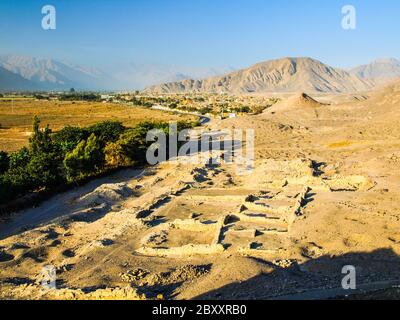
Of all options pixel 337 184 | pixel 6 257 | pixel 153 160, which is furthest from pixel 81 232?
pixel 153 160

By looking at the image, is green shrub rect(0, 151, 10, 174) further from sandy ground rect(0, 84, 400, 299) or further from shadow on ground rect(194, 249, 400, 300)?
shadow on ground rect(194, 249, 400, 300)

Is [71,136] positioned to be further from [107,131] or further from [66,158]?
[66,158]

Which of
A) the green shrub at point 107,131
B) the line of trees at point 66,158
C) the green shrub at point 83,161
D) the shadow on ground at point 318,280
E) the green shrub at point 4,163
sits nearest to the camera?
the shadow on ground at point 318,280

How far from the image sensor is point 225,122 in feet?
192

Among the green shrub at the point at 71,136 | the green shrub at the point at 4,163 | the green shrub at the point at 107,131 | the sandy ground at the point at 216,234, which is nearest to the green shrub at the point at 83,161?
the sandy ground at the point at 216,234

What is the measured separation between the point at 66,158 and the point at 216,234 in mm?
15334

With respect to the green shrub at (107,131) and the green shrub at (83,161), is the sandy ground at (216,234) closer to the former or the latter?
the green shrub at (83,161)

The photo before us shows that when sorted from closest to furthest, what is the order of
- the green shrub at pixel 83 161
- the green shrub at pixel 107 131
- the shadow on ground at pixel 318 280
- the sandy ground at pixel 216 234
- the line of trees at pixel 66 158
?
1. the shadow on ground at pixel 318 280
2. the sandy ground at pixel 216 234
3. the line of trees at pixel 66 158
4. the green shrub at pixel 83 161
5. the green shrub at pixel 107 131

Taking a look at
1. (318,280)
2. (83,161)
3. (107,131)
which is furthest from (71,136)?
(318,280)

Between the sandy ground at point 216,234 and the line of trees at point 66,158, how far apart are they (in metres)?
1.62

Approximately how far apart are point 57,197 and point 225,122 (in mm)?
33448

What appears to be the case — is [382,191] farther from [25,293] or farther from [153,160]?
[153,160]

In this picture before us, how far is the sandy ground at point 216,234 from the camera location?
1362 cm

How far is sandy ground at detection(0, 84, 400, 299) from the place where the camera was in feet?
44.7
